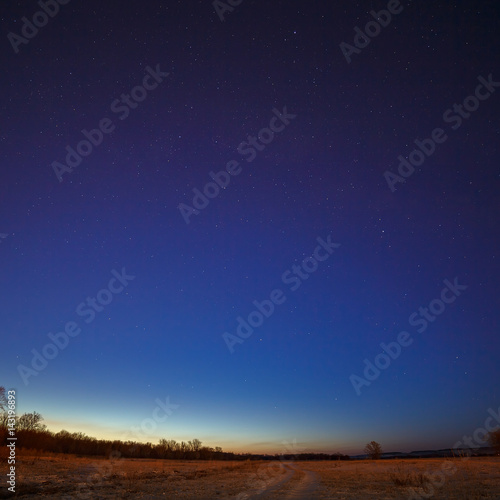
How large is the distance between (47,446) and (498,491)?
6353 cm

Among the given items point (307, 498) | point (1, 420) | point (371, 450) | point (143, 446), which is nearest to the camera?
point (307, 498)

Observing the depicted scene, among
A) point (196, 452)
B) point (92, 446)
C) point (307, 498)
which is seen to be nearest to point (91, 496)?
point (307, 498)

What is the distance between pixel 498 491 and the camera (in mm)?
17031

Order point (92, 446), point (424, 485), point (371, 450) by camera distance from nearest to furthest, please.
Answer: point (424, 485), point (92, 446), point (371, 450)

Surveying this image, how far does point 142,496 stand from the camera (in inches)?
648

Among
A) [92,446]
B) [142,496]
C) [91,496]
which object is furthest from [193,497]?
[92,446]

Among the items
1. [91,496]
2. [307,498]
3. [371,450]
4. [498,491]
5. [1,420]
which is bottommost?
[371,450]

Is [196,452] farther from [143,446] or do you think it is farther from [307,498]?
[307,498]

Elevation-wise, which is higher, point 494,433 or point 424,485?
point 424,485

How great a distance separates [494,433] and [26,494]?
4023 inches

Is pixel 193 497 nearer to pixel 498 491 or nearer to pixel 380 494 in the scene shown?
pixel 380 494

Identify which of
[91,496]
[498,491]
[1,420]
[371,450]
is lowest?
[371,450]

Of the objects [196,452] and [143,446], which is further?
[196,452]

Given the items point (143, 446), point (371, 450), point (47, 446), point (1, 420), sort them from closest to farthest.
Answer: point (1, 420) < point (47, 446) < point (143, 446) < point (371, 450)
